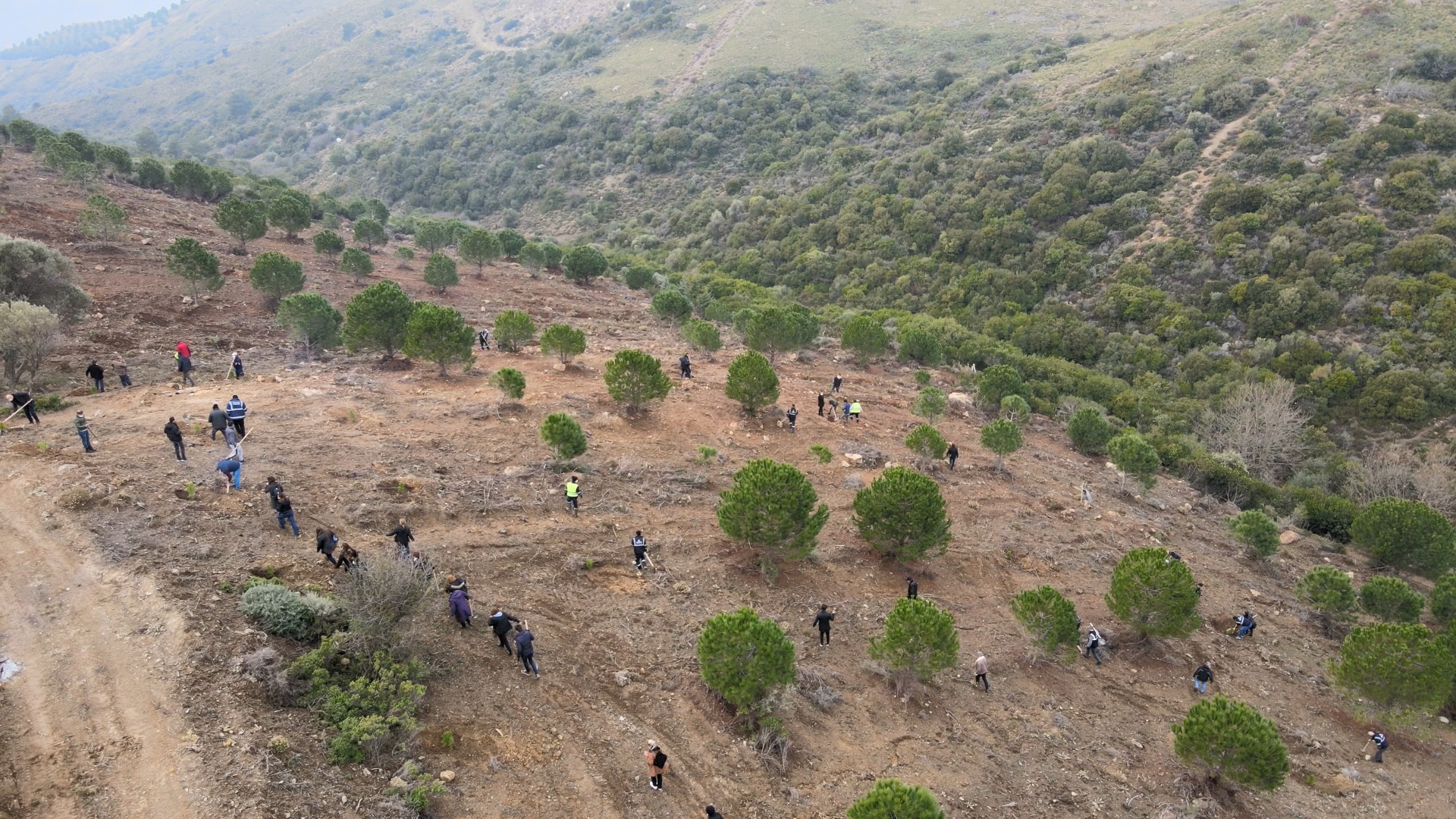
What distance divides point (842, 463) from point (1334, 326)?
104ft

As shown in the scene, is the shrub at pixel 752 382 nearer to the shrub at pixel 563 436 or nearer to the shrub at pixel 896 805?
the shrub at pixel 563 436

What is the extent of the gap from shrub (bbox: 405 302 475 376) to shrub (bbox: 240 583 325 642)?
1464 cm

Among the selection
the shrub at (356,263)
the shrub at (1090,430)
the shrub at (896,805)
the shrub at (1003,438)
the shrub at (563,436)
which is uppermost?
the shrub at (356,263)

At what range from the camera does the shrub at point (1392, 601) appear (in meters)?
20.2

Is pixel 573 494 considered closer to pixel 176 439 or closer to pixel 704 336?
pixel 176 439

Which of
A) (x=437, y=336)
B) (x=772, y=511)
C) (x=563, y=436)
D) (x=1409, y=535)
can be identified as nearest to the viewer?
(x=772, y=511)

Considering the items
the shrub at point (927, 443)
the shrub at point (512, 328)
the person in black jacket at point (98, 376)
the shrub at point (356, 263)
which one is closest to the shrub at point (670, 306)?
the shrub at point (512, 328)

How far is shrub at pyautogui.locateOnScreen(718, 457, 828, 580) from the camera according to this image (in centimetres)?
1677

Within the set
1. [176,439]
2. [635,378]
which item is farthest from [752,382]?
[176,439]

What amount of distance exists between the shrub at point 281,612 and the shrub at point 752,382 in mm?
16284

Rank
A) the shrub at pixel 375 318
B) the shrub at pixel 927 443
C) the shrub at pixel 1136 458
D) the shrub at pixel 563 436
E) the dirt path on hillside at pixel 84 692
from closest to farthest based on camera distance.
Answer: the dirt path on hillside at pixel 84 692 → the shrub at pixel 563 436 → the shrub at pixel 927 443 → the shrub at pixel 1136 458 → the shrub at pixel 375 318

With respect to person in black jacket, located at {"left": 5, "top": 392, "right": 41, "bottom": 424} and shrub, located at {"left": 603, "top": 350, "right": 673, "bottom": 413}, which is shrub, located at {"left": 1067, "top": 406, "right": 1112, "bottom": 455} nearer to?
shrub, located at {"left": 603, "top": 350, "right": 673, "bottom": 413}

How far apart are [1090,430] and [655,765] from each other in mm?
26093

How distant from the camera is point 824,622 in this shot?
15.9 m
